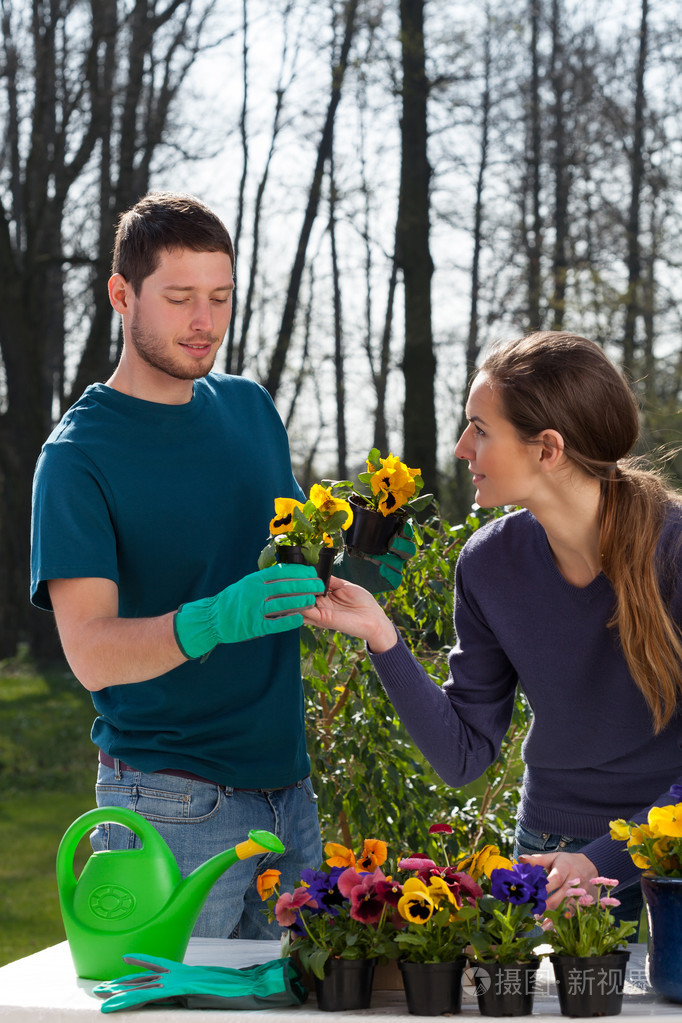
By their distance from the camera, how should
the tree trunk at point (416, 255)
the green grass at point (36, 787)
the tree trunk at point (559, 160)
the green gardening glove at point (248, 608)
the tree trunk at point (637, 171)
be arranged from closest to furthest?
the green gardening glove at point (248, 608) < the green grass at point (36, 787) < the tree trunk at point (416, 255) < the tree trunk at point (637, 171) < the tree trunk at point (559, 160)

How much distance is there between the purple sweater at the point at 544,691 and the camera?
72.7 inches

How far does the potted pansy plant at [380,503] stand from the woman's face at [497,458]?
11cm

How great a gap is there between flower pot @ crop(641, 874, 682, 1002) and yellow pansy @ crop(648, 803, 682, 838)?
6 cm

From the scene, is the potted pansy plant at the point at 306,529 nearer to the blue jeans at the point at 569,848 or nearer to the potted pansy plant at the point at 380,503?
the potted pansy plant at the point at 380,503

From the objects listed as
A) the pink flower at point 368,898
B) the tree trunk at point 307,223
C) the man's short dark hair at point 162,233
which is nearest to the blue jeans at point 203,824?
the pink flower at point 368,898

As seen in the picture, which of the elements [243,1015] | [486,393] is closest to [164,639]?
[243,1015]

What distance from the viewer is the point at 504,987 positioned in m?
1.26

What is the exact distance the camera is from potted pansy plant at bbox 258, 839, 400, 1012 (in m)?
1.29

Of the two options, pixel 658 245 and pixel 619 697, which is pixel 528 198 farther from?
pixel 619 697

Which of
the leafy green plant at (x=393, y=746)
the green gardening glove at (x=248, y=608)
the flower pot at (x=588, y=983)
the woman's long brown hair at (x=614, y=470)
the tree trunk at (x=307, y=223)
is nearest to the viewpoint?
the flower pot at (x=588, y=983)

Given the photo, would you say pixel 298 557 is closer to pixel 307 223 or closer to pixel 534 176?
pixel 307 223

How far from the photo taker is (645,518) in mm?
1838

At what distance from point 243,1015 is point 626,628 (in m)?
0.89

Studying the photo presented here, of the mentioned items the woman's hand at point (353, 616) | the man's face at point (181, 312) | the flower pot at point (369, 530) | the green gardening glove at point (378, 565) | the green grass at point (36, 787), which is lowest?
the green grass at point (36, 787)
